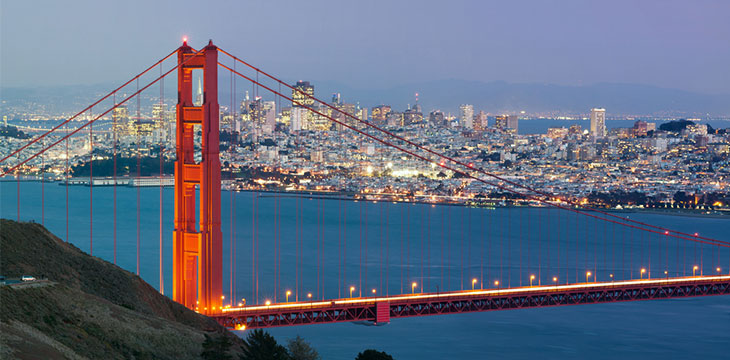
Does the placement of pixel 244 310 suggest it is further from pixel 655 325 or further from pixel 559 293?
pixel 655 325

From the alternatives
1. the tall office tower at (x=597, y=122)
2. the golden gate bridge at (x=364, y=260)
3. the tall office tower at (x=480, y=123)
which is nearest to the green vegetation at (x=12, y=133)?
the golden gate bridge at (x=364, y=260)

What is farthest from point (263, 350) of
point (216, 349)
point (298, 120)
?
point (298, 120)

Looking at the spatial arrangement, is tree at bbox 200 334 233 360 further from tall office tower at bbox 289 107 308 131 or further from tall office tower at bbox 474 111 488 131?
tall office tower at bbox 474 111 488 131

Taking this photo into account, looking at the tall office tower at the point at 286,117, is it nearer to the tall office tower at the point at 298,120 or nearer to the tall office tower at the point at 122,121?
the tall office tower at the point at 298,120

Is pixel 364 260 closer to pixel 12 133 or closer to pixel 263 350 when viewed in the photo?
pixel 263 350

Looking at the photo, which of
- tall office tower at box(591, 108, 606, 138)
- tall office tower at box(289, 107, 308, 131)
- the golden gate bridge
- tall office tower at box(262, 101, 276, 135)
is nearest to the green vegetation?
the golden gate bridge

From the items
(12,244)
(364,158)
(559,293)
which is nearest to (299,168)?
(364,158)
